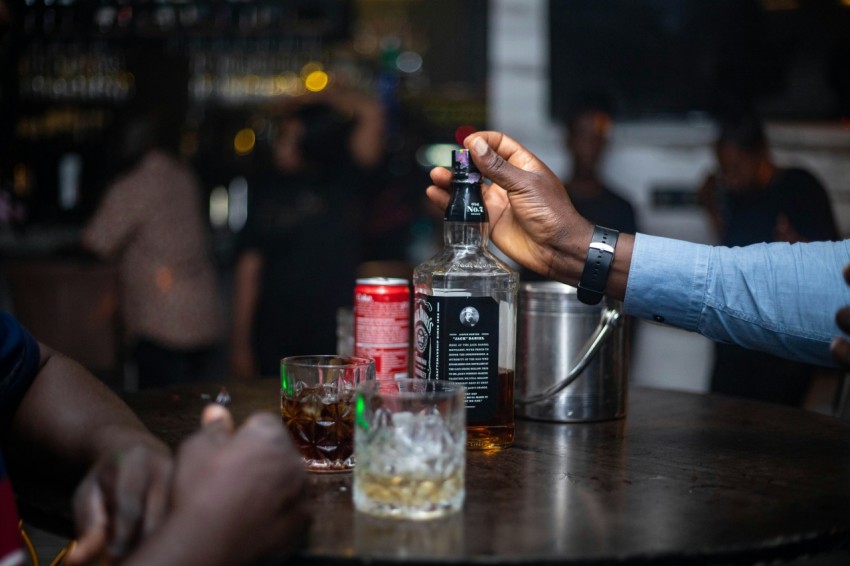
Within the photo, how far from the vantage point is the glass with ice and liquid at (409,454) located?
97 cm

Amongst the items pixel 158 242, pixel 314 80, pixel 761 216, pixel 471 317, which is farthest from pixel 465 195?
pixel 314 80

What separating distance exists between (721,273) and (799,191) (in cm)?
196

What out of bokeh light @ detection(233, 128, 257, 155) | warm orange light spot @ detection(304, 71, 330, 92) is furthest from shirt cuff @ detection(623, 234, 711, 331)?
bokeh light @ detection(233, 128, 257, 155)

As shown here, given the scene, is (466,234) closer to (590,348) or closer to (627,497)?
(590,348)

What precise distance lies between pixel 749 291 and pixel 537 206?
12.9 inches

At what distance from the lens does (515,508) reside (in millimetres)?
1011

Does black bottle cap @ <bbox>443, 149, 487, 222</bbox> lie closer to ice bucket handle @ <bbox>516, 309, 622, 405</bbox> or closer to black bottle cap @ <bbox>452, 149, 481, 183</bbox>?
black bottle cap @ <bbox>452, 149, 481, 183</bbox>

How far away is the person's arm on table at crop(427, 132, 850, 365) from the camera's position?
1302 mm

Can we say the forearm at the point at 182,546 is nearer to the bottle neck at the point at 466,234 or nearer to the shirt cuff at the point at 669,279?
the bottle neck at the point at 466,234

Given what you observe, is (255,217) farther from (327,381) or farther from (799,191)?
(327,381)

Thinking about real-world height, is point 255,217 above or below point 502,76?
below

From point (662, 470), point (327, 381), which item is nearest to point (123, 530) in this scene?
point (327, 381)

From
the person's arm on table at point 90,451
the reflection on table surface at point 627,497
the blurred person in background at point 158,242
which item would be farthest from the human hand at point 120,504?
the blurred person in background at point 158,242

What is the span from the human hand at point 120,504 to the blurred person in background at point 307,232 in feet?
7.72
